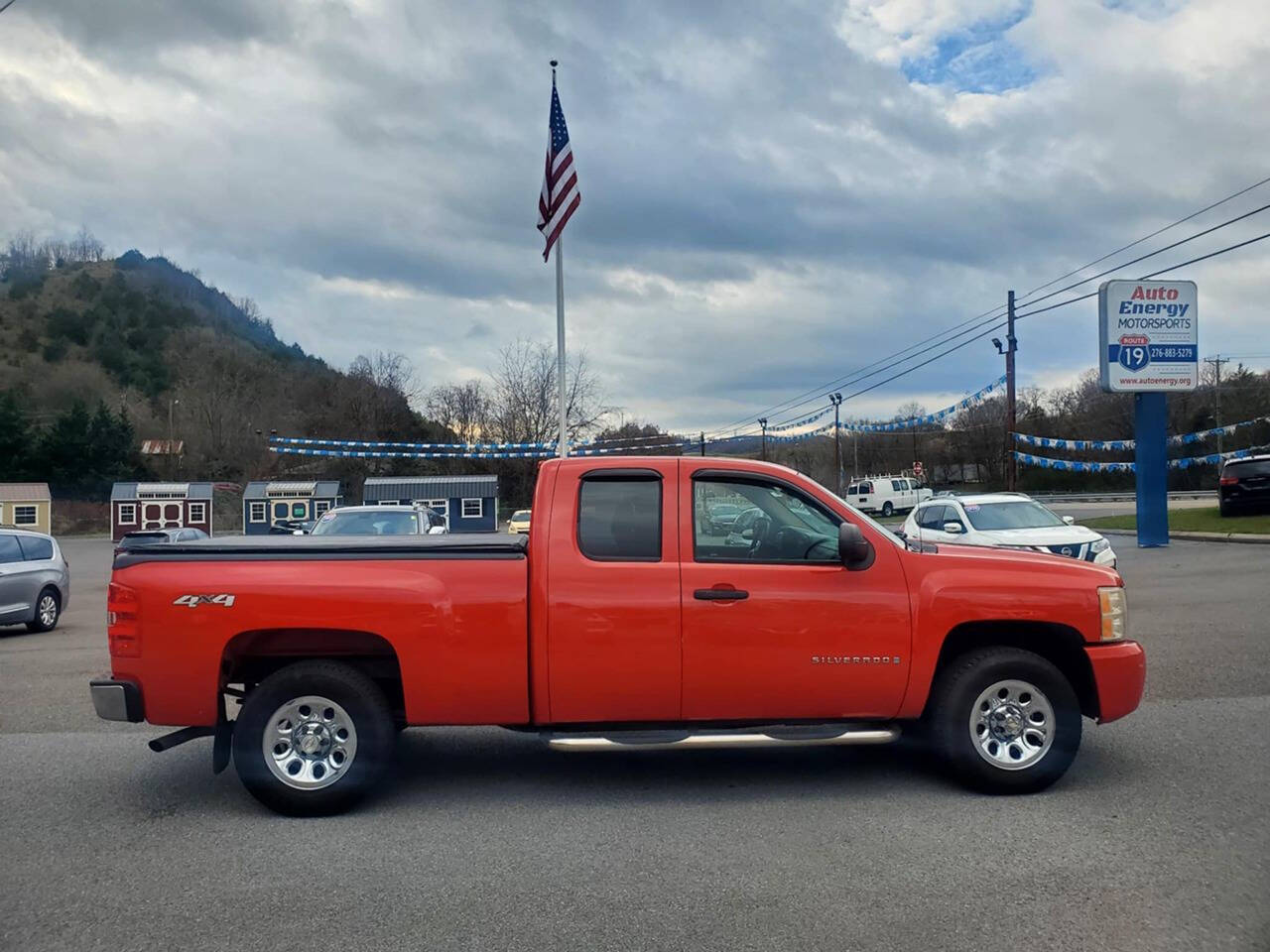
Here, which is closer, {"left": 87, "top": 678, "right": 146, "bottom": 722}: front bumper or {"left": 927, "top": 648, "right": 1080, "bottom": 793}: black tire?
{"left": 87, "top": 678, "right": 146, "bottom": 722}: front bumper

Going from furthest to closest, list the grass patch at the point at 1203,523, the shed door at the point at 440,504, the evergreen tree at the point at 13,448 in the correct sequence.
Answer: the evergreen tree at the point at 13,448 < the shed door at the point at 440,504 < the grass patch at the point at 1203,523

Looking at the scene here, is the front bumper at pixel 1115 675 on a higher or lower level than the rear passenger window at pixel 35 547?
lower

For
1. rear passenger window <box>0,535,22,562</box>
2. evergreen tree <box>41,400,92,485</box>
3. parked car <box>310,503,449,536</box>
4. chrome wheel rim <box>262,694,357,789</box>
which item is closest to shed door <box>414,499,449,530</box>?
parked car <box>310,503,449,536</box>

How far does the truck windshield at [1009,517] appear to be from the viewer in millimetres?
15742

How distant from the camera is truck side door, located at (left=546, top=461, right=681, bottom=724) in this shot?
546cm

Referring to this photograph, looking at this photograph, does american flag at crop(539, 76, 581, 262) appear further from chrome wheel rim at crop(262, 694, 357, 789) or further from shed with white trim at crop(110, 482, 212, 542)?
shed with white trim at crop(110, 482, 212, 542)

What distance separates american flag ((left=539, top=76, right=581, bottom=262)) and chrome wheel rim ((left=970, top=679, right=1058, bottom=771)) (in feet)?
39.3

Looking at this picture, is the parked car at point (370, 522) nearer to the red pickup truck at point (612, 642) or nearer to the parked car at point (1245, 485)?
the red pickup truck at point (612, 642)

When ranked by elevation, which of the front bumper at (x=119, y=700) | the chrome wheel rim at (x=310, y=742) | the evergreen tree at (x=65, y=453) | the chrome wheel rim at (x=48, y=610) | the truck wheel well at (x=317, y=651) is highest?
the evergreen tree at (x=65, y=453)

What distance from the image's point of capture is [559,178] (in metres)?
15.8

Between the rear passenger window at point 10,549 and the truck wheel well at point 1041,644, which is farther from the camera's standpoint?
the rear passenger window at point 10,549

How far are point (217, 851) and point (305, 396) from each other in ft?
272

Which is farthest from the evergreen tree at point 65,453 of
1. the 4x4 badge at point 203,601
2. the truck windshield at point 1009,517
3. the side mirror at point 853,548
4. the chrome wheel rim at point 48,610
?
the side mirror at point 853,548

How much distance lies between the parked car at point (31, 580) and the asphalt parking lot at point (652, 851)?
7.59 meters
